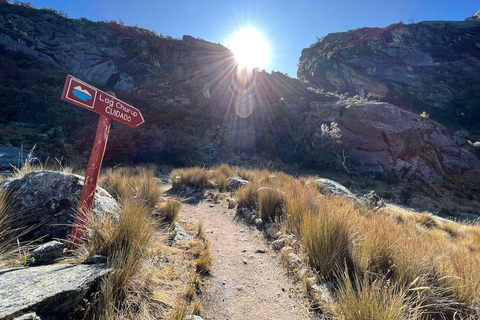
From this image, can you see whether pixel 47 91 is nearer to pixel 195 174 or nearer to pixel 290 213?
pixel 195 174

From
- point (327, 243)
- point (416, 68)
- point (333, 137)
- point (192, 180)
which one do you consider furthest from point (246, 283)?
point (416, 68)

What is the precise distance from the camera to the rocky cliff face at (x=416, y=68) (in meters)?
31.1

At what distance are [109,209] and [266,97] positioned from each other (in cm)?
2796

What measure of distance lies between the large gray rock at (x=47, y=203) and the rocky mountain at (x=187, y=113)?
39.7ft

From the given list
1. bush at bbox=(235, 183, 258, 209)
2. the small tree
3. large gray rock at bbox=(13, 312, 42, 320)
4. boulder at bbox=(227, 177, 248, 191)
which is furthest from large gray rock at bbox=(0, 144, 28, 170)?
the small tree

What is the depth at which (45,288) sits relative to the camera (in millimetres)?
1383

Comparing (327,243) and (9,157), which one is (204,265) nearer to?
(327,243)

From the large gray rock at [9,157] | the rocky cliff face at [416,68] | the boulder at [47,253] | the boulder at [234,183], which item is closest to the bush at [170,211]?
the boulder at [47,253]

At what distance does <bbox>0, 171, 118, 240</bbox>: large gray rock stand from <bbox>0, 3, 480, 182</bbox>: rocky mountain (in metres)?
12.1

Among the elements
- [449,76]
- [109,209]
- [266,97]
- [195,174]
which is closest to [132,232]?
[109,209]

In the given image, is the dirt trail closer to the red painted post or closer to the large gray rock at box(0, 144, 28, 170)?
the red painted post

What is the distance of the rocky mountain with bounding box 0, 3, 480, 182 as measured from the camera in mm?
16516

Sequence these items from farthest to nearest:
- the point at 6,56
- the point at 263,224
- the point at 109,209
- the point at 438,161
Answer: the point at 6,56, the point at 438,161, the point at 263,224, the point at 109,209

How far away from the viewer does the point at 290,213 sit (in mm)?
3998
